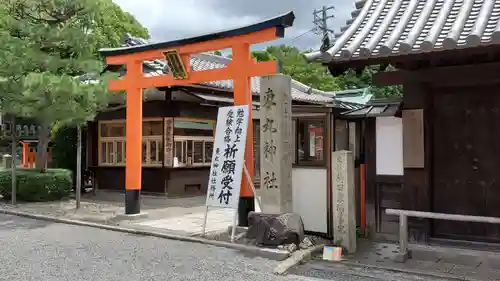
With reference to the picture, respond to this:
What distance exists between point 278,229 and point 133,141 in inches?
201

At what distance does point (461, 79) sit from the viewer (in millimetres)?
7062

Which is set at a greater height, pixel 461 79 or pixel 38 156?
pixel 461 79

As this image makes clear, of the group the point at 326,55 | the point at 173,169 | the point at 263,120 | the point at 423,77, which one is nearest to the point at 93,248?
the point at 263,120

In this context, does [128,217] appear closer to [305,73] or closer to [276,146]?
[276,146]

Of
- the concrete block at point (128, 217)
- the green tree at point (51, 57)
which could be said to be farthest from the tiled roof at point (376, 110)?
the green tree at point (51, 57)

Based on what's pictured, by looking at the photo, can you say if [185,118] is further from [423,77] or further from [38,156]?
[423,77]

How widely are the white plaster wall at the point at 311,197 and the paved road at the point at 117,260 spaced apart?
169 cm

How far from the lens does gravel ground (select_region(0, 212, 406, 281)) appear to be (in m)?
6.57

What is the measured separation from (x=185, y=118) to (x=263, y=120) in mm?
8548

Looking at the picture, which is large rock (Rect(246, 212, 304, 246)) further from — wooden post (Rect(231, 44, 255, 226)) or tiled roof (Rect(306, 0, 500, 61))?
tiled roof (Rect(306, 0, 500, 61))

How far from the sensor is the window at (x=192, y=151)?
16.7 meters

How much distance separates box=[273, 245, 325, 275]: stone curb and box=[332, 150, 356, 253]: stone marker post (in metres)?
0.44

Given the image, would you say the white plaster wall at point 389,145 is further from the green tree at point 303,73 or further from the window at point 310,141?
the green tree at point 303,73

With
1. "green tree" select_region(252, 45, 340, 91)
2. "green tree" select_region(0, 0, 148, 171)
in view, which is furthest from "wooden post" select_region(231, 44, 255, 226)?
"green tree" select_region(252, 45, 340, 91)
